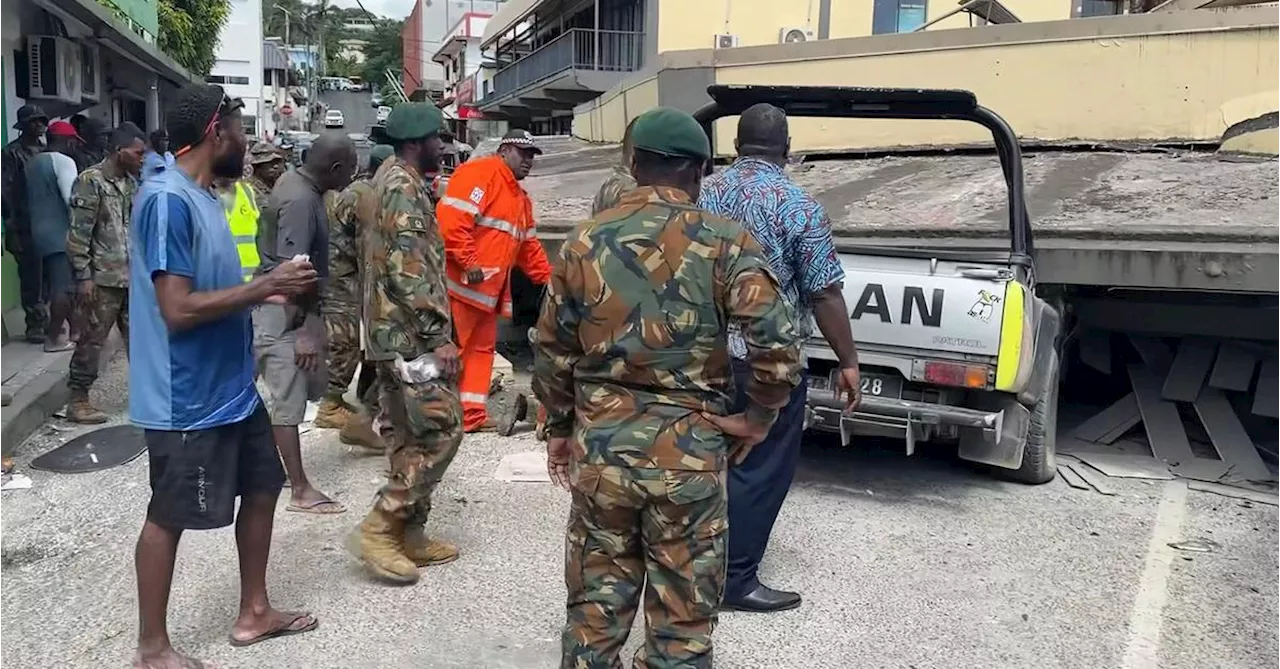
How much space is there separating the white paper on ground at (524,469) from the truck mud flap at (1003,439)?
6.61 feet

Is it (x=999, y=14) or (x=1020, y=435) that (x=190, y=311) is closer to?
(x=1020, y=435)

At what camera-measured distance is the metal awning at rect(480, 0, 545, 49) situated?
32247mm

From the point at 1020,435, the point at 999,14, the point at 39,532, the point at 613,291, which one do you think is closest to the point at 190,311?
the point at 613,291

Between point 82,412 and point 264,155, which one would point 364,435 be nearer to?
point 82,412

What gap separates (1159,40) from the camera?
732cm

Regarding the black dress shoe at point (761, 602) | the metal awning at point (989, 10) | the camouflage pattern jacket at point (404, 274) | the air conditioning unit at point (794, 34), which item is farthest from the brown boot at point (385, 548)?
the air conditioning unit at point (794, 34)

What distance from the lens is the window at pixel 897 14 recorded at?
2561 cm

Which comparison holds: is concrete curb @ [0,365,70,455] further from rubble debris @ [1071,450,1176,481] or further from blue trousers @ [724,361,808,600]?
rubble debris @ [1071,450,1176,481]

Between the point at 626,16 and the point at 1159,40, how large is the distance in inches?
857

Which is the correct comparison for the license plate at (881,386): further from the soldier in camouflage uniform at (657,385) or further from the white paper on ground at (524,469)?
the soldier in camouflage uniform at (657,385)

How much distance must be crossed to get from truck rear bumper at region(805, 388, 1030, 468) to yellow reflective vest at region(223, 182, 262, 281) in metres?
2.54

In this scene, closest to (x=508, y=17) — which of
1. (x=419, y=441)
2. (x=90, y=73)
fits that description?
(x=90, y=73)

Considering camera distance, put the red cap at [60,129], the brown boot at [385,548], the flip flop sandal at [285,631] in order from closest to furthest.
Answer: the flip flop sandal at [285,631] < the brown boot at [385,548] < the red cap at [60,129]

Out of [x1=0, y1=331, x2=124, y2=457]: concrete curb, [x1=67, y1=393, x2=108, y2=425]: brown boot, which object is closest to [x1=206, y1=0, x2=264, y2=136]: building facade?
[x1=0, y1=331, x2=124, y2=457]: concrete curb
